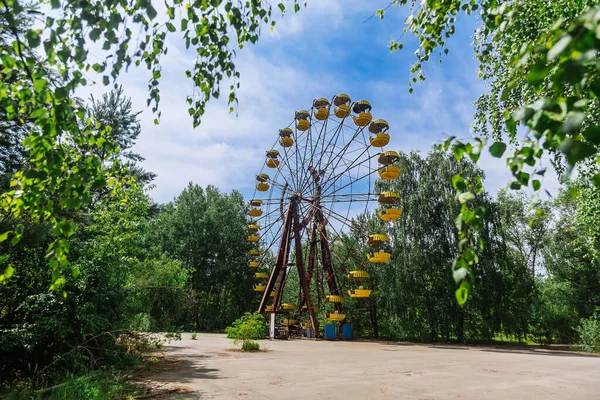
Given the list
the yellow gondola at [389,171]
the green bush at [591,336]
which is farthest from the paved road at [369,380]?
the yellow gondola at [389,171]

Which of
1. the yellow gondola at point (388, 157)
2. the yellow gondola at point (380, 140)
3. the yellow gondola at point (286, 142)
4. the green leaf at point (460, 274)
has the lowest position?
the green leaf at point (460, 274)

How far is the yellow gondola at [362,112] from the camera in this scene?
20438 mm

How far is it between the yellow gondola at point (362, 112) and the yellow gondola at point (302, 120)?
9.26 ft

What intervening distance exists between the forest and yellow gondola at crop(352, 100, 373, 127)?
3.64 m

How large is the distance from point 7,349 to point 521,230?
Answer: 105ft

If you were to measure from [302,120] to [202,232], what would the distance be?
12.9 m

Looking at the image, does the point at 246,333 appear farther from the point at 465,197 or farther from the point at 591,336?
the point at 591,336

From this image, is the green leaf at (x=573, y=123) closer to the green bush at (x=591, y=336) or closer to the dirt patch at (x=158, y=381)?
the dirt patch at (x=158, y=381)

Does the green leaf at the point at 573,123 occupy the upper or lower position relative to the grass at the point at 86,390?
upper

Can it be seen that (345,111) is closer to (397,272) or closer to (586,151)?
(397,272)

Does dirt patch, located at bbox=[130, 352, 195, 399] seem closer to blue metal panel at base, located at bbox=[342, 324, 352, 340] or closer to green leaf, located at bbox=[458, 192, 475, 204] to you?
Answer: green leaf, located at bbox=[458, 192, 475, 204]

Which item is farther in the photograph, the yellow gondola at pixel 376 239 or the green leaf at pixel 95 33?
the yellow gondola at pixel 376 239

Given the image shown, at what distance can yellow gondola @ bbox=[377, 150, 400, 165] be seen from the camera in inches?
744

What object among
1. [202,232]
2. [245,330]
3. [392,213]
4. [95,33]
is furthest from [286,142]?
[95,33]
